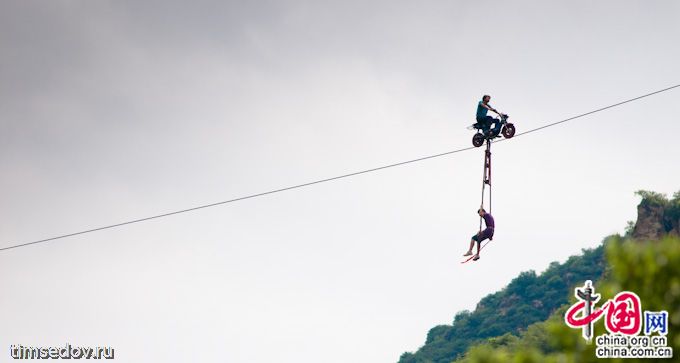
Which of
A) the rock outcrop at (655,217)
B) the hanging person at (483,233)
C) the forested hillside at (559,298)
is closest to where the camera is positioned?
the forested hillside at (559,298)

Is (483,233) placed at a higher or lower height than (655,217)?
lower

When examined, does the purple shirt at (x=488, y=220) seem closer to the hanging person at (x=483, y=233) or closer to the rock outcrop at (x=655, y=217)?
the hanging person at (x=483, y=233)

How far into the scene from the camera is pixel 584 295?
19.9m

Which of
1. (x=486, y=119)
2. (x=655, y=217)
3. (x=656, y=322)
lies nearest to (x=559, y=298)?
(x=655, y=217)

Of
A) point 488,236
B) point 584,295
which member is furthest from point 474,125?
point 584,295

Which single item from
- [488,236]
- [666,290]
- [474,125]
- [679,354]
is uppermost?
[474,125]

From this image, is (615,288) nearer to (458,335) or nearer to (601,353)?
(601,353)

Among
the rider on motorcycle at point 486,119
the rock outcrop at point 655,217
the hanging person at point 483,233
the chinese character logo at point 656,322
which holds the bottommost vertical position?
the chinese character logo at point 656,322

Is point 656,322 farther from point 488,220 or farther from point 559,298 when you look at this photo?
point 559,298

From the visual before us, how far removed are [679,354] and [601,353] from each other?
3.42 ft

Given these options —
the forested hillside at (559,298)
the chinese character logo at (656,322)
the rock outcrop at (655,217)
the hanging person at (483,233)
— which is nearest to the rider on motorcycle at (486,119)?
the hanging person at (483,233)

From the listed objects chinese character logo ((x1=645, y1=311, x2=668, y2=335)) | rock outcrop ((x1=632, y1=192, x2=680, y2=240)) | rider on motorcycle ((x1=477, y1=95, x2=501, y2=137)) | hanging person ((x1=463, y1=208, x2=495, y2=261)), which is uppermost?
rock outcrop ((x1=632, y1=192, x2=680, y2=240))

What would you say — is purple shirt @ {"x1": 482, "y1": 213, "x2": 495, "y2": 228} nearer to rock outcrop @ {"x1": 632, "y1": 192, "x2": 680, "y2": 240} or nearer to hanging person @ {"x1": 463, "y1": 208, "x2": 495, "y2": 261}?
hanging person @ {"x1": 463, "y1": 208, "x2": 495, "y2": 261}

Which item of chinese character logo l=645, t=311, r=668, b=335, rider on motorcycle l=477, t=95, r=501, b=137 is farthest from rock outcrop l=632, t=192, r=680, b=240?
chinese character logo l=645, t=311, r=668, b=335
